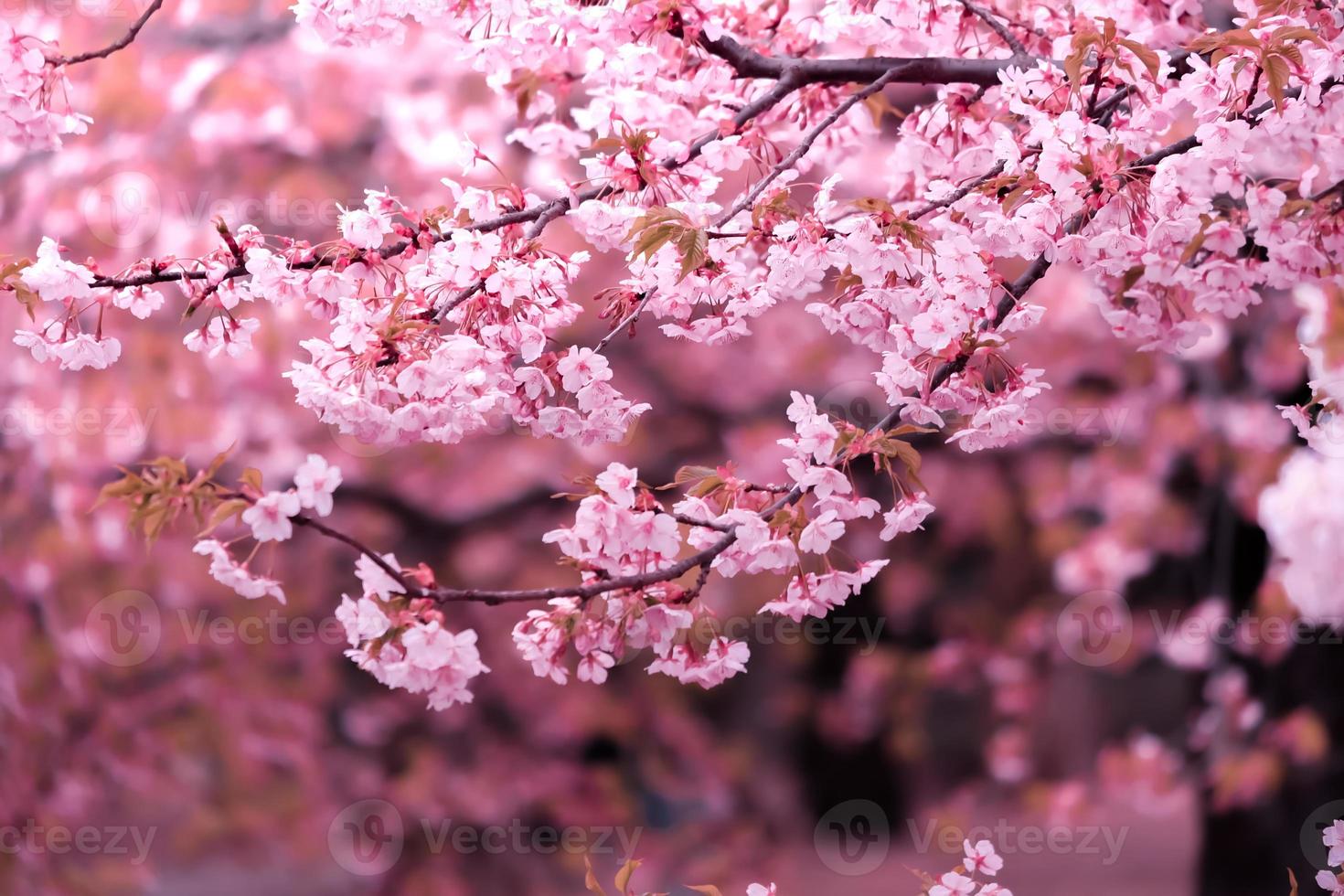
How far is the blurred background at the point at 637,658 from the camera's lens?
2449mm

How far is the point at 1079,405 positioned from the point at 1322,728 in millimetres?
777

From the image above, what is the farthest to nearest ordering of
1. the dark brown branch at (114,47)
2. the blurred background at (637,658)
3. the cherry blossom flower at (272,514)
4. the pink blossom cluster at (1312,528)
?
the blurred background at (637,658) → the dark brown branch at (114,47) → the cherry blossom flower at (272,514) → the pink blossom cluster at (1312,528)

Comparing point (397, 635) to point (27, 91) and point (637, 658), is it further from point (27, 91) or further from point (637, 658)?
point (637, 658)

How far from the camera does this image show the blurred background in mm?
2449

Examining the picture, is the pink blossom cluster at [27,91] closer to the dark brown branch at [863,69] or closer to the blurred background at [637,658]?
the dark brown branch at [863,69]

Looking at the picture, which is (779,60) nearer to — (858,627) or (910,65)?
(910,65)

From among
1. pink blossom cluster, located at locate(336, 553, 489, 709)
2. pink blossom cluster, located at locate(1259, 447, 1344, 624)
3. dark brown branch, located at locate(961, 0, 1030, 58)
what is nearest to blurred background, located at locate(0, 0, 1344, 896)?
dark brown branch, located at locate(961, 0, 1030, 58)

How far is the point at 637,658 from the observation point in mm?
2473

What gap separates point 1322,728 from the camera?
222 centimetres

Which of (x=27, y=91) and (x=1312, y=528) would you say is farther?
(x=27, y=91)

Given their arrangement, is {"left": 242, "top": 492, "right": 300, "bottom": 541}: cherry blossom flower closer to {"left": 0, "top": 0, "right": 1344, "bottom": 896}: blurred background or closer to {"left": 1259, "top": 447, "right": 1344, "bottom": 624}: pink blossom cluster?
{"left": 1259, "top": 447, "right": 1344, "bottom": 624}: pink blossom cluster

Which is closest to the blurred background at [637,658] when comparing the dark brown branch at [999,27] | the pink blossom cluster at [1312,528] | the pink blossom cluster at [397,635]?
the dark brown branch at [999,27]

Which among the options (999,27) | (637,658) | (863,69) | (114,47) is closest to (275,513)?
(114,47)

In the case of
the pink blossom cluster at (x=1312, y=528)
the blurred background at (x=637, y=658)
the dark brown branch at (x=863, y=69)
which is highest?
the dark brown branch at (x=863, y=69)
